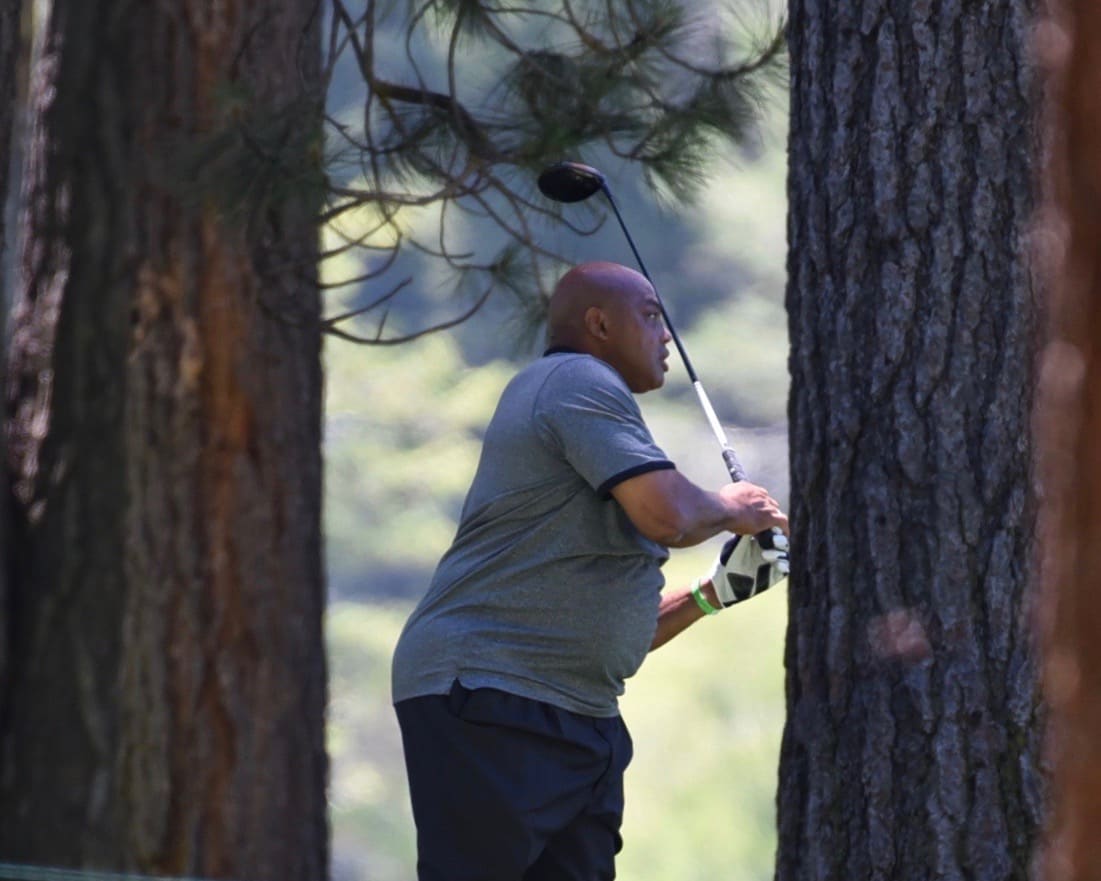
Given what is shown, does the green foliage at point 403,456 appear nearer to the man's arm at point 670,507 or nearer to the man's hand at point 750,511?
the man's hand at point 750,511

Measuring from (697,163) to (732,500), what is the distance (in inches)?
69.7

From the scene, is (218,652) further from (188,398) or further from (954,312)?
(954,312)

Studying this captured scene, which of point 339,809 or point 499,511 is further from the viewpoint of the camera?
point 339,809

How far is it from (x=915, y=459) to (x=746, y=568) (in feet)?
2.56

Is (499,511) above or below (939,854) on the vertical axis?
above

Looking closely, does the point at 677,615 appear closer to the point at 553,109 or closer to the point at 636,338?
the point at 636,338

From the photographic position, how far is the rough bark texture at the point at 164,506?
5051mm

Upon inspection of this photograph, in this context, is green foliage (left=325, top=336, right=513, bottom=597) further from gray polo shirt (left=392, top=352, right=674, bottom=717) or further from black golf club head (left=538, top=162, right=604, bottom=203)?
gray polo shirt (left=392, top=352, right=674, bottom=717)

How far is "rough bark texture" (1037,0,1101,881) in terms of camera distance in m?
0.37

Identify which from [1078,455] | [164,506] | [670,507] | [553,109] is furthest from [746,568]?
[164,506]

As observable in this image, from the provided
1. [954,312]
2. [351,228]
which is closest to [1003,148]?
[954,312]

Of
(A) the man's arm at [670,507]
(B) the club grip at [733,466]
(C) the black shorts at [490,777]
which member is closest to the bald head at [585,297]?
(B) the club grip at [733,466]

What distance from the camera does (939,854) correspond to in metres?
1.92

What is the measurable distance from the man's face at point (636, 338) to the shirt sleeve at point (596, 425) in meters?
0.15
